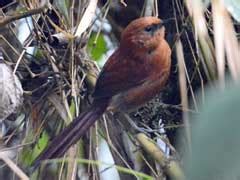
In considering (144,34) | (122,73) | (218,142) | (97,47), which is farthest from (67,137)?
(218,142)

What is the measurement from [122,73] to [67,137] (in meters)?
0.70

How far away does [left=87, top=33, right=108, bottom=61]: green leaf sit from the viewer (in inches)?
82.3

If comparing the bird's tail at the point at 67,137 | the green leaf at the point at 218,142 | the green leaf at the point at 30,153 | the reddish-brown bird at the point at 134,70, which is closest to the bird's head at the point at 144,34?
the reddish-brown bird at the point at 134,70

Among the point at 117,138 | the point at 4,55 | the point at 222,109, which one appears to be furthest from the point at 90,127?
the point at 222,109

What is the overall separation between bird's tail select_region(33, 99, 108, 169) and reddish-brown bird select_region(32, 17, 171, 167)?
23 mm

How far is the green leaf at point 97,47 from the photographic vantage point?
6.86 feet

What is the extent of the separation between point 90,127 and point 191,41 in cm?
53

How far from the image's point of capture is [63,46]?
6.01ft

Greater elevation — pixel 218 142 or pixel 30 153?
pixel 218 142

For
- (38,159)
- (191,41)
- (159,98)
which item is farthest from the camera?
(159,98)

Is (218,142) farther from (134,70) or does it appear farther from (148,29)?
(134,70)

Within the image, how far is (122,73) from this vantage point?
2420 mm

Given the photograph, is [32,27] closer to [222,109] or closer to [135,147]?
[135,147]

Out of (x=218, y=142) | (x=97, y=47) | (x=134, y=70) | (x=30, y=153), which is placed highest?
(x=218, y=142)
